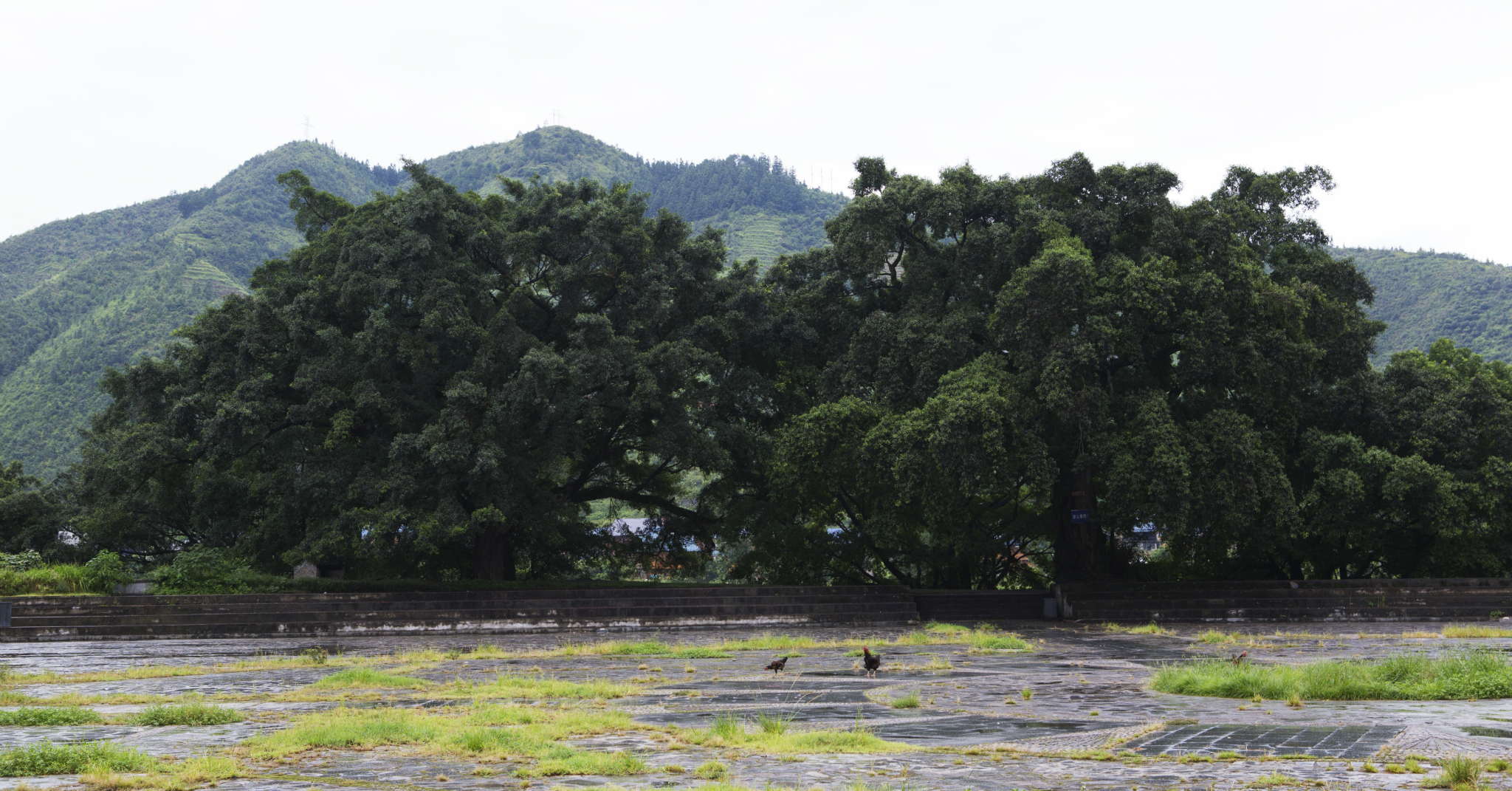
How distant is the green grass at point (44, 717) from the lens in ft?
31.3

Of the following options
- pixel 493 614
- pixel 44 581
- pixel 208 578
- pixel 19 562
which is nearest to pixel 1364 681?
pixel 493 614

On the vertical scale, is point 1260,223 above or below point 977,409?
above

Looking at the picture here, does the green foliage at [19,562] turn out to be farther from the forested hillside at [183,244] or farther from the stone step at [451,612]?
the forested hillside at [183,244]

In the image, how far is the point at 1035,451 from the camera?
26938 millimetres

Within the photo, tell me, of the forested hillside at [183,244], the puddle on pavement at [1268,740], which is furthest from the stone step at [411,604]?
the forested hillside at [183,244]

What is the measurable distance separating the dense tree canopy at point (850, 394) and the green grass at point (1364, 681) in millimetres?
13988

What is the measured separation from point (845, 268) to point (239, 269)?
108 metres

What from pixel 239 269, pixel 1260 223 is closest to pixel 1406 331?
pixel 1260 223

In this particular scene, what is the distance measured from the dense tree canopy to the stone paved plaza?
8.79m

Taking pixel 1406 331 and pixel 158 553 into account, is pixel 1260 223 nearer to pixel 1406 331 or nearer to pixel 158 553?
pixel 158 553

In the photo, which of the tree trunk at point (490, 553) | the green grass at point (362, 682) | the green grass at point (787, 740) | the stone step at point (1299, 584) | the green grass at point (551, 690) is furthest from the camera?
the tree trunk at point (490, 553)

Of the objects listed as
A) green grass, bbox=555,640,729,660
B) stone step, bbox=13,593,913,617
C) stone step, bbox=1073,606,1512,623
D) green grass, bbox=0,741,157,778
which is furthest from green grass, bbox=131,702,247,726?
stone step, bbox=1073,606,1512,623

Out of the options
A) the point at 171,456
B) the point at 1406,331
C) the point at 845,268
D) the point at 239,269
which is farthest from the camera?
the point at 239,269

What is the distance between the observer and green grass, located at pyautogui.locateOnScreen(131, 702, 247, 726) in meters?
9.77
